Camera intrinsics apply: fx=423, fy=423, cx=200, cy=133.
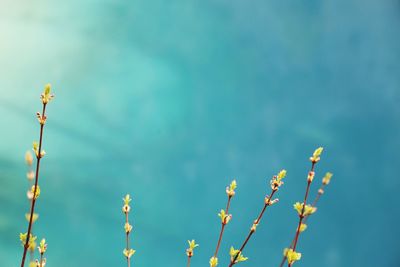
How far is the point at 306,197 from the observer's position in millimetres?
3586

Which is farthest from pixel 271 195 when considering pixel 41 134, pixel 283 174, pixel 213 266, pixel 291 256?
pixel 41 134

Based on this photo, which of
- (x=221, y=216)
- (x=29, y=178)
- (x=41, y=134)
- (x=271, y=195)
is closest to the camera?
(x=41, y=134)

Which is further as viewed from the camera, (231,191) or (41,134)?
(231,191)

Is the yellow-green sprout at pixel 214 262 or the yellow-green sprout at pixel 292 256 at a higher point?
the yellow-green sprout at pixel 214 262

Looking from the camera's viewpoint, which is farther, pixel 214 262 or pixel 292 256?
pixel 214 262

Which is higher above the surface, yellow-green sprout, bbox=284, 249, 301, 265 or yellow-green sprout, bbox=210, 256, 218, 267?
yellow-green sprout, bbox=210, 256, 218, 267

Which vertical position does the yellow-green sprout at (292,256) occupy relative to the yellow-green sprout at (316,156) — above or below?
below

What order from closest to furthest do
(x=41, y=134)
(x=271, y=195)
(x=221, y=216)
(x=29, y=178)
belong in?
1. (x=41, y=134)
2. (x=29, y=178)
3. (x=271, y=195)
4. (x=221, y=216)

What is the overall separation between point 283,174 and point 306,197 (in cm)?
61

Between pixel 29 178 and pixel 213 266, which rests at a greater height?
pixel 29 178

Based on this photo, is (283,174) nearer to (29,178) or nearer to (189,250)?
(189,250)

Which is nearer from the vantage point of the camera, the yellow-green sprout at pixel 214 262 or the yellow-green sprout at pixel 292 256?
the yellow-green sprout at pixel 292 256

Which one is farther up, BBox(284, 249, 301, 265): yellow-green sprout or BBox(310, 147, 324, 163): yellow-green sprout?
BBox(310, 147, 324, 163): yellow-green sprout

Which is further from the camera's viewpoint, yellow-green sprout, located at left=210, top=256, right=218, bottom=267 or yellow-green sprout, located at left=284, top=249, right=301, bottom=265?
yellow-green sprout, located at left=210, top=256, right=218, bottom=267
